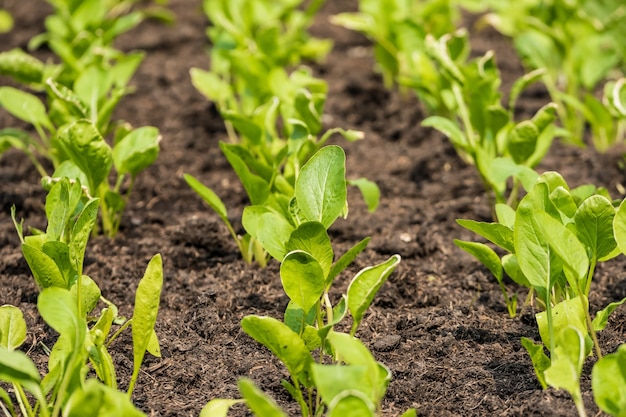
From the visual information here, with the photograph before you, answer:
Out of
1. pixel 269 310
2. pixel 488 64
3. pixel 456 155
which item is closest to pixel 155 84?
pixel 456 155

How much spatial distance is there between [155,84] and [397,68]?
3.73ft

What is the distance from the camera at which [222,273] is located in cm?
265

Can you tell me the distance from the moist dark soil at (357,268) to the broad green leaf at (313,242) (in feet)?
1.07

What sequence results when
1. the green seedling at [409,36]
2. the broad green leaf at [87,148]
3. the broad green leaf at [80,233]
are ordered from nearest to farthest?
the broad green leaf at [80,233] → the broad green leaf at [87,148] → the green seedling at [409,36]

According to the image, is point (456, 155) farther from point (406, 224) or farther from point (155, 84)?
point (155, 84)

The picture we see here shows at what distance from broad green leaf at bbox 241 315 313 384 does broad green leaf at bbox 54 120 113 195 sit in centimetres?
84

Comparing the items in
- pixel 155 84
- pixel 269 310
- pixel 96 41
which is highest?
pixel 96 41

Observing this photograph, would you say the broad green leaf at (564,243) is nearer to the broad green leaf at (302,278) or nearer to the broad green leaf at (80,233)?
the broad green leaf at (302,278)

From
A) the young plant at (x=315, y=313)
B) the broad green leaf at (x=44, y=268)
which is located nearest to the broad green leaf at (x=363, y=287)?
the young plant at (x=315, y=313)

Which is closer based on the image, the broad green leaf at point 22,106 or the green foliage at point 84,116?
the green foliage at point 84,116

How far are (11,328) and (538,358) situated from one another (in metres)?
1.16

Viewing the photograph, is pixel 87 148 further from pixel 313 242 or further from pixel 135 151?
pixel 313 242

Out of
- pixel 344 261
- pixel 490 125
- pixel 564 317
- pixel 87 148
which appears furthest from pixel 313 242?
pixel 490 125

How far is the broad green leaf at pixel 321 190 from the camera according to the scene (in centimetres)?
208
